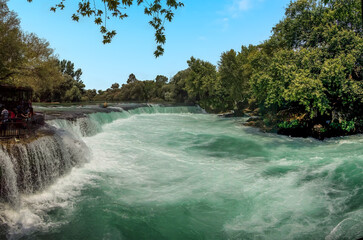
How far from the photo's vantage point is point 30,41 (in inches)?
1097

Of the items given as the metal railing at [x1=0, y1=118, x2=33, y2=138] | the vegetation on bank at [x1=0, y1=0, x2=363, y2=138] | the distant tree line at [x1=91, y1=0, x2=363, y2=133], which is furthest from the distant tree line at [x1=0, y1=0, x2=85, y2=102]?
the distant tree line at [x1=91, y1=0, x2=363, y2=133]

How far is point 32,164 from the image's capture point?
9.20 metres

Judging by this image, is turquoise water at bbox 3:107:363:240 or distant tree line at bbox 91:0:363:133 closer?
turquoise water at bbox 3:107:363:240

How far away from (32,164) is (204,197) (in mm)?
6743

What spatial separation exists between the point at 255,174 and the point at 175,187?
13.5 ft

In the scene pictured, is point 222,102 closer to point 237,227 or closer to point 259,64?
point 259,64

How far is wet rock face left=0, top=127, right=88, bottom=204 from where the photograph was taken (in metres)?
8.02

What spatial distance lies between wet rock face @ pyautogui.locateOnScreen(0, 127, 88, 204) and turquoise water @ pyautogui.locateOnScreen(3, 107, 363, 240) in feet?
1.50

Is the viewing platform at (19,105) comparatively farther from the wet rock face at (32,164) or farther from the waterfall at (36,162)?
the wet rock face at (32,164)

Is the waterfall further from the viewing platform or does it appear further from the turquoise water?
the viewing platform

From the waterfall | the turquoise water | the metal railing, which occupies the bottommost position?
the turquoise water

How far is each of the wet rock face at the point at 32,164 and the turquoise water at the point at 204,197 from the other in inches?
18.0

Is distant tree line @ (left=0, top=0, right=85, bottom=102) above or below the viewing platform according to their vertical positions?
above

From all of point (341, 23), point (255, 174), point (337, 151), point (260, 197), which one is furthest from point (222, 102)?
point (260, 197)
